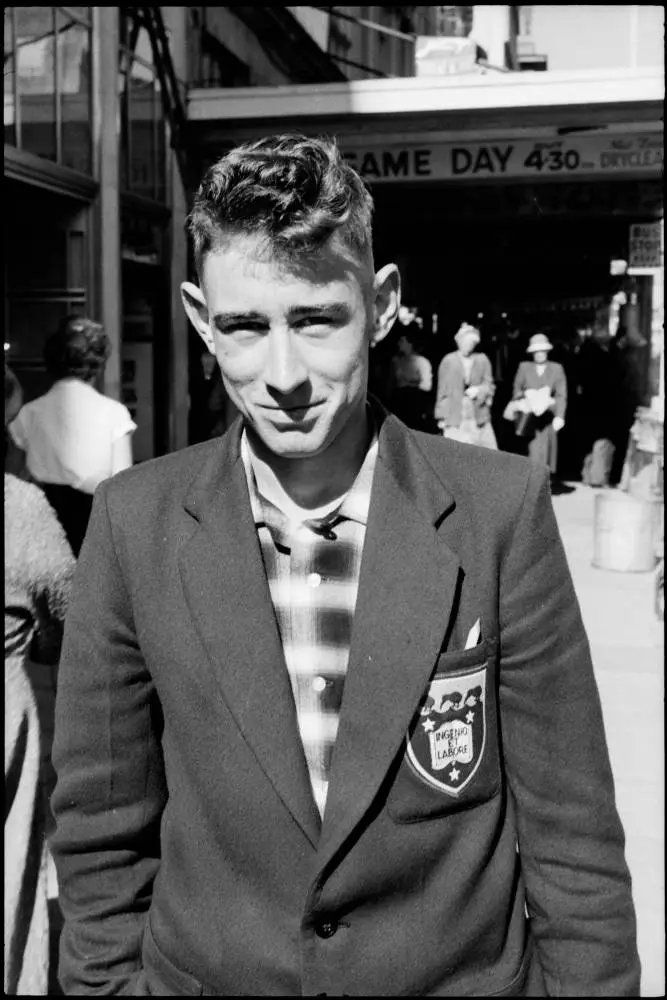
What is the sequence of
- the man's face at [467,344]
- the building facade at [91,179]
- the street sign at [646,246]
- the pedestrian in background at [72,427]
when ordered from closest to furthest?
the pedestrian in background at [72,427] → the building facade at [91,179] → the street sign at [646,246] → the man's face at [467,344]

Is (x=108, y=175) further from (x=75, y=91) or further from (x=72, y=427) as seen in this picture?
(x=72, y=427)

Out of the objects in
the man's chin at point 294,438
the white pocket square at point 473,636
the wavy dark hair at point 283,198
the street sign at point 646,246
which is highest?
the street sign at point 646,246

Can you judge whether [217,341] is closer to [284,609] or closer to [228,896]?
[284,609]

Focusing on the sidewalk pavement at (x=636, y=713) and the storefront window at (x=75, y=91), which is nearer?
the sidewalk pavement at (x=636, y=713)

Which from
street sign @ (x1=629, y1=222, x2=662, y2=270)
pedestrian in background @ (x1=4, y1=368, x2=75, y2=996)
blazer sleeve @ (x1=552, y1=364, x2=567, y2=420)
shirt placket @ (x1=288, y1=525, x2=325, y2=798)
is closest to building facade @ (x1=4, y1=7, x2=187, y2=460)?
blazer sleeve @ (x1=552, y1=364, x2=567, y2=420)

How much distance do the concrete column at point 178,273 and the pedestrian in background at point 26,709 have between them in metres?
10.6

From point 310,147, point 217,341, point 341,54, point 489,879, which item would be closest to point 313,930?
point 489,879

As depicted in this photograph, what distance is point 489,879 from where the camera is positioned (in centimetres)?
165

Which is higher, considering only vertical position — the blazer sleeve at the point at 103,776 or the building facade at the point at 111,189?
the building facade at the point at 111,189

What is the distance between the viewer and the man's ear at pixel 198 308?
1.68 metres

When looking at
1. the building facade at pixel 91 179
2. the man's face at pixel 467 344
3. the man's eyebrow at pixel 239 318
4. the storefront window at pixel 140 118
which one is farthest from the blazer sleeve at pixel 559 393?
the man's eyebrow at pixel 239 318

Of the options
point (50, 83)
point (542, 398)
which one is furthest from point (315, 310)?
point (542, 398)

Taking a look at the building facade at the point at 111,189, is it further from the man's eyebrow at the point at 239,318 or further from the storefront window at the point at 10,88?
the man's eyebrow at the point at 239,318

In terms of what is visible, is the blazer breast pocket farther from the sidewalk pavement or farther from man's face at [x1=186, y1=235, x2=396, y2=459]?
the sidewalk pavement
